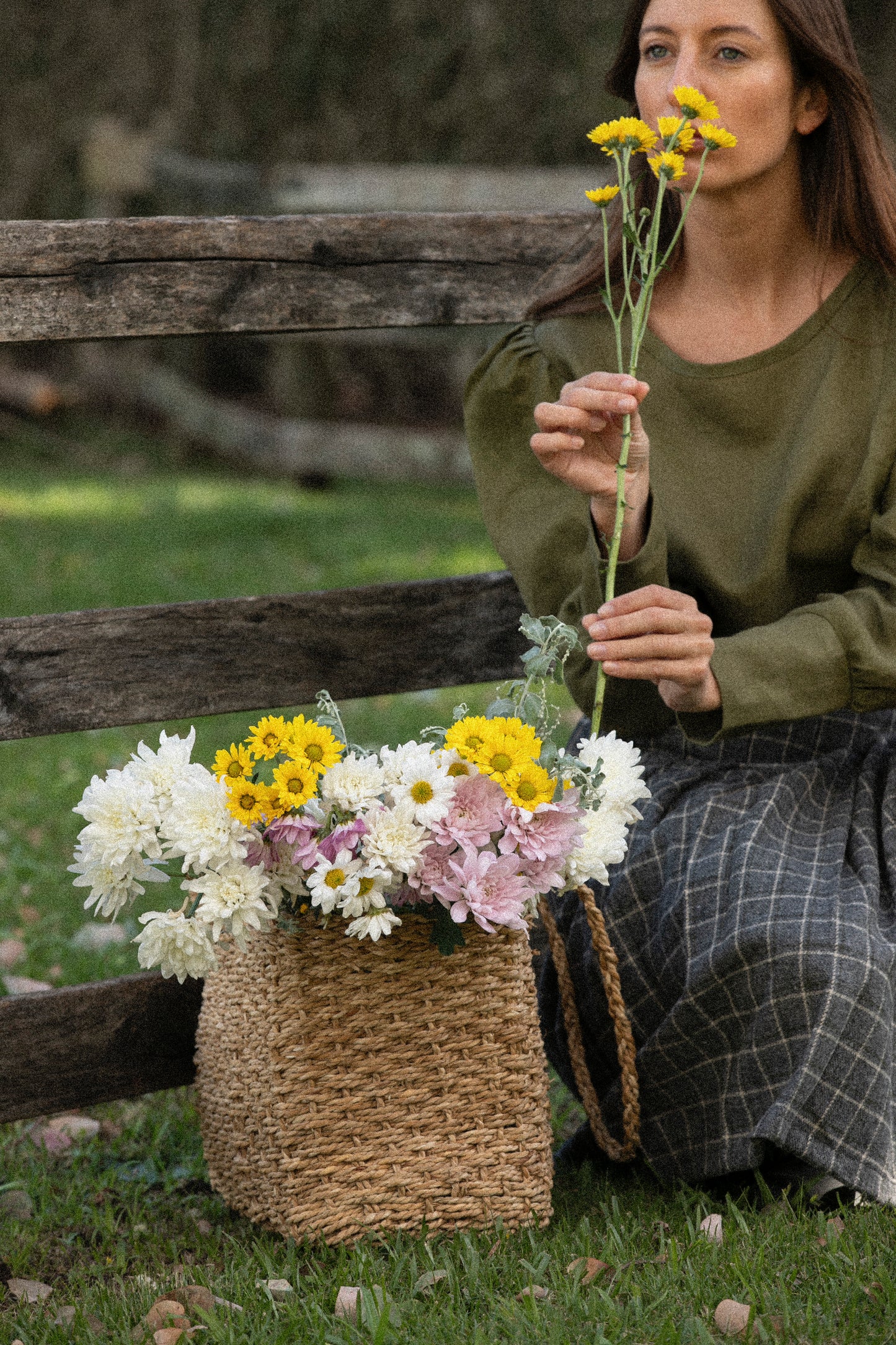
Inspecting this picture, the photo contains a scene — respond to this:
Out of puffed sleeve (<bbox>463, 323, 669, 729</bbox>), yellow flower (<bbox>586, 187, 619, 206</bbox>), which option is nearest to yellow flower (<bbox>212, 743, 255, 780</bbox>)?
puffed sleeve (<bbox>463, 323, 669, 729</bbox>)

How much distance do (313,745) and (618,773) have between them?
375mm

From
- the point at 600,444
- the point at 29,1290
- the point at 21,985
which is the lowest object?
the point at 21,985

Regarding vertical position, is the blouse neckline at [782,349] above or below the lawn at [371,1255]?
above

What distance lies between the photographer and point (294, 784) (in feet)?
5.82

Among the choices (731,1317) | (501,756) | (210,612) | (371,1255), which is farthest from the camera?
(210,612)

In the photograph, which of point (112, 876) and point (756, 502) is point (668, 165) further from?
point (112, 876)

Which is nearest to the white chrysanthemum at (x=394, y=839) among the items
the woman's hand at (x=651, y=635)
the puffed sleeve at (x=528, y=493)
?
the woman's hand at (x=651, y=635)

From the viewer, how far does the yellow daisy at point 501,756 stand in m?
1.79

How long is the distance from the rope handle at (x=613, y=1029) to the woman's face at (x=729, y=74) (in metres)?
1.02

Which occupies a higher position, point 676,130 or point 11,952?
point 676,130

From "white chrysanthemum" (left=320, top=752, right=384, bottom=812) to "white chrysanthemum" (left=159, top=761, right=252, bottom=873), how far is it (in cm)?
10

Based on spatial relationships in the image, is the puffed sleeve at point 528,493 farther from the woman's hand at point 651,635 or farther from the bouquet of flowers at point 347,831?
the bouquet of flowers at point 347,831

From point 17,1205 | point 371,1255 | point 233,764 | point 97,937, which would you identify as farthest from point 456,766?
point 97,937

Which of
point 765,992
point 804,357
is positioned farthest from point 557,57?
point 765,992
